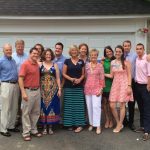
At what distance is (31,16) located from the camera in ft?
32.9

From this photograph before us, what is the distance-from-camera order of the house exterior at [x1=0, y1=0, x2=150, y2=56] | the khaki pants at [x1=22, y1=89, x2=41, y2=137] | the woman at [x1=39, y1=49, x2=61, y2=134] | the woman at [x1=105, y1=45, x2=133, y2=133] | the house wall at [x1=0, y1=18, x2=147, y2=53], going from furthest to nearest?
the house wall at [x1=0, y1=18, x2=147, y2=53] < the house exterior at [x1=0, y1=0, x2=150, y2=56] < the woman at [x1=105, y1=45, x2=133, y2=133] < the woman at [x1=39, y1=49, x2=61, y2=134] < the khaki pants at [x1=22, y1=89, x2=41, y2=137]

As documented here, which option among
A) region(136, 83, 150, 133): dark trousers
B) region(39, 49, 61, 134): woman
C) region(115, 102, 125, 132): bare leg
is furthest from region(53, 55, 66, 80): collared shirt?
region(136, 83, 150, 133): dark trousers

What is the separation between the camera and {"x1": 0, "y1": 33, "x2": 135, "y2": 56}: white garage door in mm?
10461

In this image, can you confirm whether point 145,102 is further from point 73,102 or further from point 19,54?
point 19,54

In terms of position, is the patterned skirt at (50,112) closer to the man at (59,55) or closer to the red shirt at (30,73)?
the red shirt at (30,73)

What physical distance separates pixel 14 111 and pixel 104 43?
3778 mm

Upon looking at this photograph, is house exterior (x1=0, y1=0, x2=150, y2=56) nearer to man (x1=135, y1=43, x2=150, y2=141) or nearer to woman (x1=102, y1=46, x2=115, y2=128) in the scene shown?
woman (x1=102, y1=46, x2=115, y2=128)

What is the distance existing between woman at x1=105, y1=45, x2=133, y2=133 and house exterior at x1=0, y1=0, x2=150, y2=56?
263 centimetres

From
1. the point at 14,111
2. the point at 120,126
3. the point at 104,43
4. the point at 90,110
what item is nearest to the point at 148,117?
the point at 120,126

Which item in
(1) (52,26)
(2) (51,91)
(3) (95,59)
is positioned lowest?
(2) (51,91)

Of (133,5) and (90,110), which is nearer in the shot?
(90,110)

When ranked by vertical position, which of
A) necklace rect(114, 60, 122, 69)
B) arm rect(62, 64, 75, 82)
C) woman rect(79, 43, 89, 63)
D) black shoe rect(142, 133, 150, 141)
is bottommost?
black shoe rect(142, 133, 150, 141)

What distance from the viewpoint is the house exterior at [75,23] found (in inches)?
398

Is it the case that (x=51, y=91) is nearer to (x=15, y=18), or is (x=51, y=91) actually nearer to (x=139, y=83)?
(x=139, y=83)
